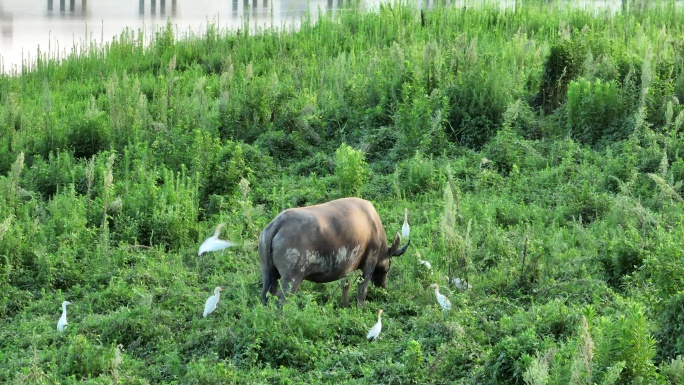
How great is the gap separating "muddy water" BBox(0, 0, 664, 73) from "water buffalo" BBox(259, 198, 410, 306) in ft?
32.6

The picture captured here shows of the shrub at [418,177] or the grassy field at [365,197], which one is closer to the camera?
the grassy field at [365,197]

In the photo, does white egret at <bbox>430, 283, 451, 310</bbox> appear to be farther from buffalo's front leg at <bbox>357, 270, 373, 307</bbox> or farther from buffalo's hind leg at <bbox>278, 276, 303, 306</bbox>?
buffalo's hind leg at <bbox>278, 276, 303, 306</bbox>

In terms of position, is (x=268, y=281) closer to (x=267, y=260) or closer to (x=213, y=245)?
(x=267, y=260)

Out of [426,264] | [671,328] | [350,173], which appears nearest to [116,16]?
[350,173]

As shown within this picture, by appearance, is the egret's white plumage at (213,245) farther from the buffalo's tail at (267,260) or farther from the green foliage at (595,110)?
the green foliage at (595,110)

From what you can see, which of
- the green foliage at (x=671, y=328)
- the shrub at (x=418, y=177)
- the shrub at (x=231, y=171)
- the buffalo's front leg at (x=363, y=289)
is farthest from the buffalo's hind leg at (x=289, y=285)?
the shrub at (x=418, y=177)

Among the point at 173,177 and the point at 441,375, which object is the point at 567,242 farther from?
the point at 173,177

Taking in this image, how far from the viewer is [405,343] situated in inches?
254

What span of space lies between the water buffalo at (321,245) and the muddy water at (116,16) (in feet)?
32.6

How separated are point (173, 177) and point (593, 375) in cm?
518

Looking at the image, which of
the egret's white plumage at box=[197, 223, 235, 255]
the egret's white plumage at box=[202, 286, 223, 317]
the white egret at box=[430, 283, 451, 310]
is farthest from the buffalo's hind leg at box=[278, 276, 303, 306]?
the egret's white plumage at box=[197, 223, 235, 255]

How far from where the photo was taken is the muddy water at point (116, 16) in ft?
60.7

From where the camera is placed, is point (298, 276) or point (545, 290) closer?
point (298, 276)

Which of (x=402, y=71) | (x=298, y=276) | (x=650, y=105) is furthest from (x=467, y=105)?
(x=298, y=276)
